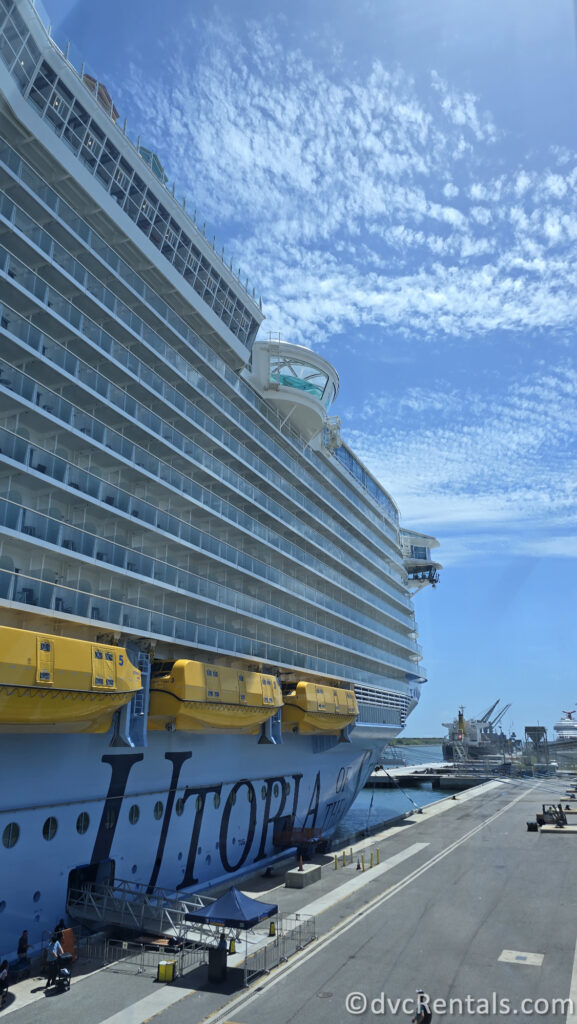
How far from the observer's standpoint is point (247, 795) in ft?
84.6

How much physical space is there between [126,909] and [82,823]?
8.85ft

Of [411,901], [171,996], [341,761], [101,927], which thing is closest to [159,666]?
[101,927]

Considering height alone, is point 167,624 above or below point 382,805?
above

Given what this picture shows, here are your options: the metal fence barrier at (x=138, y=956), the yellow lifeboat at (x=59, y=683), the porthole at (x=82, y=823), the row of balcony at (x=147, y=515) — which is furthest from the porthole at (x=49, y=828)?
the row of balcony at (x=147, y=515)

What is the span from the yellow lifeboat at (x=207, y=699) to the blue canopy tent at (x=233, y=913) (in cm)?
530

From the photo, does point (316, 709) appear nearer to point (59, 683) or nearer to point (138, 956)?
point (138, 956)

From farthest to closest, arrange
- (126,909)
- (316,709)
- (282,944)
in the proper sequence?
1. (316,709)
2. (126,909)
3. (282,944)

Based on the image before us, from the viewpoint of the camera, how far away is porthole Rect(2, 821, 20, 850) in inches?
593

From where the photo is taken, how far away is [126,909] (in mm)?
17688

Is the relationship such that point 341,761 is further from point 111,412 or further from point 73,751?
point 111,412

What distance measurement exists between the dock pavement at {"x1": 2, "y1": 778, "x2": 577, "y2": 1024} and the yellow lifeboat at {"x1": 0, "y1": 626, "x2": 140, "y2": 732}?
5563 millimetres

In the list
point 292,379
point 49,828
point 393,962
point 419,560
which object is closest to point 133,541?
point 49,828

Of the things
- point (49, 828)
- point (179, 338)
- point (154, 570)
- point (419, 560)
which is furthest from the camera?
point (419, 560)

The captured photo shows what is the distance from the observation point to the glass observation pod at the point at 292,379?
32.6 m
